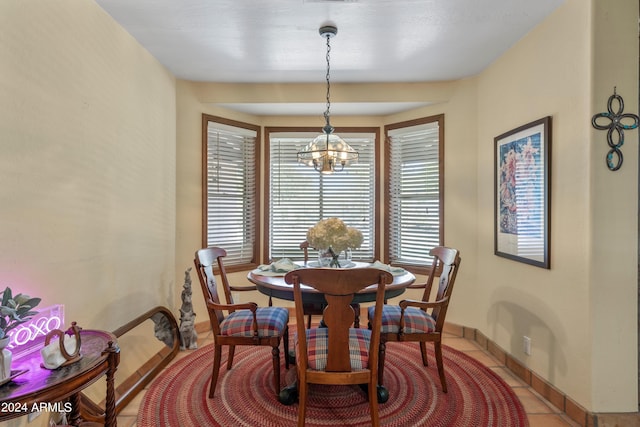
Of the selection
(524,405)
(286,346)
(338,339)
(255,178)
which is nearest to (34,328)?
(338,339)

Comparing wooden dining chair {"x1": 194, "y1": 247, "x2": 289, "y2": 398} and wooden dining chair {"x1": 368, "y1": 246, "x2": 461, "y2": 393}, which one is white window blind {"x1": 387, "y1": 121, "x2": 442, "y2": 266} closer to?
wooden dining chair {"x1": 368, "y1": 246, "x2": 461, "y2": 393}

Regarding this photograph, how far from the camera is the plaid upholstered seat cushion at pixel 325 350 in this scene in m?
1.85

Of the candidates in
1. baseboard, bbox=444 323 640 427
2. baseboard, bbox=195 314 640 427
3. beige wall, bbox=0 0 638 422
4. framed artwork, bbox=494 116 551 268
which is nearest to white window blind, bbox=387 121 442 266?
beige wall, bbox=0 0 638 422

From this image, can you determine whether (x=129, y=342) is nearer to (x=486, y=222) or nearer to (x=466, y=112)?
(x=486, y=222)

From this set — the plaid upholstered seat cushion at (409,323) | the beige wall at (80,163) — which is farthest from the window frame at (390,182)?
the beige wall at (80,163)

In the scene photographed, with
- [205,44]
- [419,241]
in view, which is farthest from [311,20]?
[419,241]

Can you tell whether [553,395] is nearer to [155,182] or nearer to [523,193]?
[523,193]

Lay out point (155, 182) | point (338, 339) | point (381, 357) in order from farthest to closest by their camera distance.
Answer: point (155, 182), point (381, 357), point (338, 339)

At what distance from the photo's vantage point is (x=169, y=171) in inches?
126

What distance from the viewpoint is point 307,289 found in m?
2.05

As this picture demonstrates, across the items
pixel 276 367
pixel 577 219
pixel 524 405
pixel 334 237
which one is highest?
pixel 577 219

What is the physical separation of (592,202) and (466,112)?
1721mm

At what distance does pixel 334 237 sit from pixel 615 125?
6.07 ft

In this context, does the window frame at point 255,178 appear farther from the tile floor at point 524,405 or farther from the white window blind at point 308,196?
the tile floor at point 524,405
